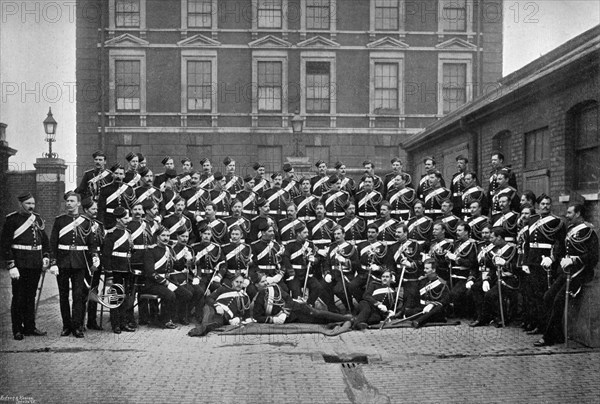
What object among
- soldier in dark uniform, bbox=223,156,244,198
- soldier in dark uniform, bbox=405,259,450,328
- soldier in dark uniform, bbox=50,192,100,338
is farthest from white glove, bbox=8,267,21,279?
soldier in dark uniform, bbox=405,259,450,328

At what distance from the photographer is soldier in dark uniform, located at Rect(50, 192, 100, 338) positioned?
9.84 meters

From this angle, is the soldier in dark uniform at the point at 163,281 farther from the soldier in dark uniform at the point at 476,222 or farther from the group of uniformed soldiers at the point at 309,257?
the soldier in dark uniform at the point at 476,222

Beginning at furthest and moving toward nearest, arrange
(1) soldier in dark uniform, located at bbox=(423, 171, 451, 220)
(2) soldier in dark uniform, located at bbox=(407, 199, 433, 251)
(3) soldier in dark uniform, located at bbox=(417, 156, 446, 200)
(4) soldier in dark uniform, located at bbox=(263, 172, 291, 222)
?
(4) soldier in dark uniform, located at bbox=(263, 172, 291, 222), (3) soldier in dark uniform, located at bbox=(417, 156, 446, 200), (1) soldier in dark uniform, located at bbox=(423, 171, 451, 220), (2) soldier in dark uniform, located at bbox=(407, 199, 433, 251)

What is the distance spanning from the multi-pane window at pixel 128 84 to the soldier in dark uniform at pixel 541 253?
17327 millimetres

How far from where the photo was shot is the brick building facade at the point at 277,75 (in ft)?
75.3

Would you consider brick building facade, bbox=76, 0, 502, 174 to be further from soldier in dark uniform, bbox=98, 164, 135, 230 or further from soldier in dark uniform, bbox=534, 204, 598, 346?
soldier in dark uniform, bbox=534, 204, 598, 346

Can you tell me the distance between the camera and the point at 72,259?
9844 millimetres

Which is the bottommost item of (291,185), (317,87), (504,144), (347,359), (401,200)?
(347,359)

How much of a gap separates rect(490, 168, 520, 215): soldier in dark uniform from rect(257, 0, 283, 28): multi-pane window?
44.2 feet

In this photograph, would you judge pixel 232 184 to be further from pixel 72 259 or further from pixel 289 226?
pixel 72 259

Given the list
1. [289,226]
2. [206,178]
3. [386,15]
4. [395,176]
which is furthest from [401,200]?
[386,15]

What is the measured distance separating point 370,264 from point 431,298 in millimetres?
1379

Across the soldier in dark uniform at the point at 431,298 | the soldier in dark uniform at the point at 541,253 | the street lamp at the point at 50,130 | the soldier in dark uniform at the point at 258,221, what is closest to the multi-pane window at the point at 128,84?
the street lamp at the point at 50,130

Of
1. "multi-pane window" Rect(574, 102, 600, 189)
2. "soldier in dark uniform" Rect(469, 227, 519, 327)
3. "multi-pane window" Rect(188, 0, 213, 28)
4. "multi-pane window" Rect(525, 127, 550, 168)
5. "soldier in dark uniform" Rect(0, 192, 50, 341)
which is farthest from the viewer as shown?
"multi-pane window" Rect(188, 0, 213, 28)
